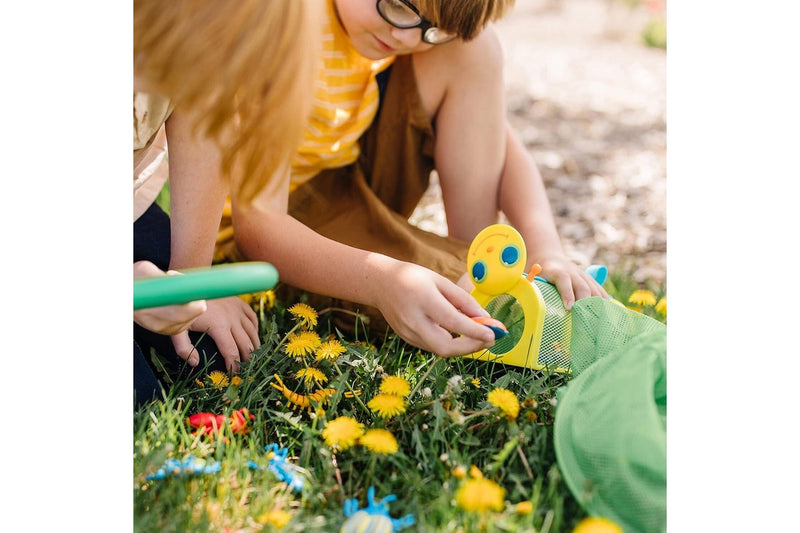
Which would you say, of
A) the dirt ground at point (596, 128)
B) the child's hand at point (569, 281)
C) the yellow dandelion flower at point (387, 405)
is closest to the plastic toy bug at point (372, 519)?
the yellow dandelion flower at point (387, 405)

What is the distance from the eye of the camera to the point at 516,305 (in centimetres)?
125

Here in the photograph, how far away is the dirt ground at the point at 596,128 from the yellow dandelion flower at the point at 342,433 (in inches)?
43.5

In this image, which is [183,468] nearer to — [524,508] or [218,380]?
[218,380]

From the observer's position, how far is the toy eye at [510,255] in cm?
118

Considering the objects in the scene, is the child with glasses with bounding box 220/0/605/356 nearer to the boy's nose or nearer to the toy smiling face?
the boy's nose

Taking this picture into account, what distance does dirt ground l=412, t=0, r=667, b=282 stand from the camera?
2.20m

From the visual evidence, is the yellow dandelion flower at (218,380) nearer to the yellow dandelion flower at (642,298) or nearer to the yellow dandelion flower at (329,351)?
the yellow dandelion flower at (329,351)

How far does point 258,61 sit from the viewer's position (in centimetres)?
86

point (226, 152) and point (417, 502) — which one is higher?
point (226, 152)

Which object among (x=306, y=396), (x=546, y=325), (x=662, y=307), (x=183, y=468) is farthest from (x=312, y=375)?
(x=662, y=307)
